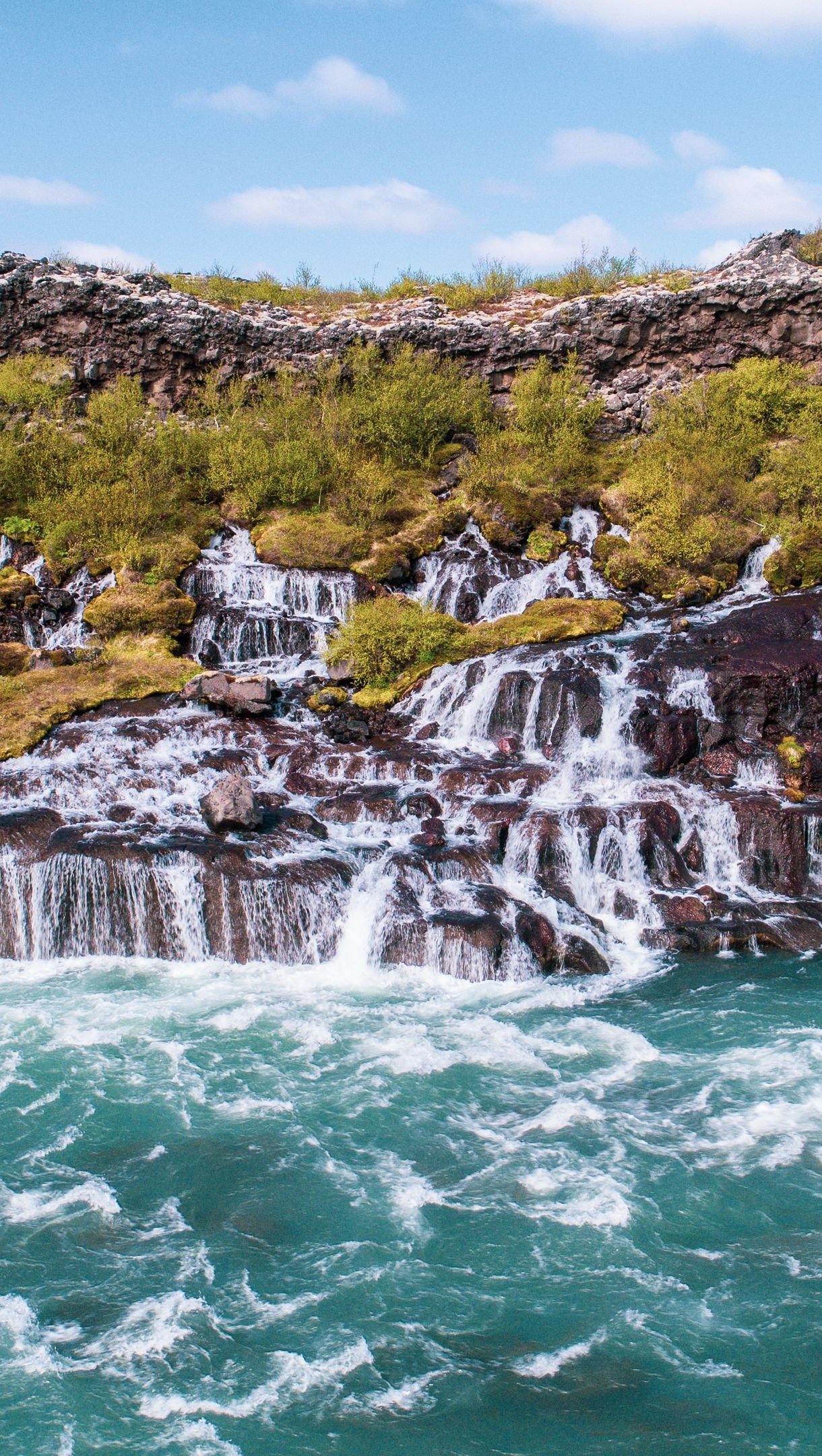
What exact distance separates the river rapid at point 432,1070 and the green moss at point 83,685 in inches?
37.5

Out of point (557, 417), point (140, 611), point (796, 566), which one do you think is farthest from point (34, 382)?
point (796, 566)

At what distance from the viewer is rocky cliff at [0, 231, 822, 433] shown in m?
33.4

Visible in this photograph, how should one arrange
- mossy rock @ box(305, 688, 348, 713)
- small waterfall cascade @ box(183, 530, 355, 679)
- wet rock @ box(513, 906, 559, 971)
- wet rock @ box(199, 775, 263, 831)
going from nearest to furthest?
wet rock @ box(513, 906, 559, 971), wet rock @ box(199, 775, 263, 831), mossy rock @ box(305, 688, 348, 713), small waterfall cascade @ box(183, 530, 355, 679)

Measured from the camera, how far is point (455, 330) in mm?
35875

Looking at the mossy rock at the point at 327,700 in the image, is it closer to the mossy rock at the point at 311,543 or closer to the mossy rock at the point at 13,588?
the mossy rock at the point at 311,543

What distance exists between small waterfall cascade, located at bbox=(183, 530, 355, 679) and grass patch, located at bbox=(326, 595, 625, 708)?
1.42 meters

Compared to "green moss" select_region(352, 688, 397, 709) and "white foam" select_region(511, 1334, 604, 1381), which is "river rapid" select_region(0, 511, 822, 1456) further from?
"green moss" select_region(352, 688, 397, 709)

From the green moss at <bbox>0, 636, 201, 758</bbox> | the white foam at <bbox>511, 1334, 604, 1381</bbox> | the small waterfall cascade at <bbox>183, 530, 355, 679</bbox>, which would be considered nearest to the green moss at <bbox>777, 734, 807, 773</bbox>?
the small waterfall cascade at <bbox>183, 530, 355, 679</bbox>

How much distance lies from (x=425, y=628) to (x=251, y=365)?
17.8 meters

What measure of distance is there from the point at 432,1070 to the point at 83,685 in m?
13.9

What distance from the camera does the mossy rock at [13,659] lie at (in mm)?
23438

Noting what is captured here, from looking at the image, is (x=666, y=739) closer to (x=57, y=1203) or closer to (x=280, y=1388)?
(x=57, y=1203)

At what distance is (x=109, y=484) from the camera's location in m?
29.5

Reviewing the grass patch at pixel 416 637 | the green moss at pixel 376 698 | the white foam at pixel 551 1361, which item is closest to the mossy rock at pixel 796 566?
the grass patch at pixel 416 637
